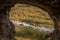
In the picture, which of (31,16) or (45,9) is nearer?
(45,9)

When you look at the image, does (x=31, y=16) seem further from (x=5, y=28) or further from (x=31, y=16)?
(x=5, y=28)

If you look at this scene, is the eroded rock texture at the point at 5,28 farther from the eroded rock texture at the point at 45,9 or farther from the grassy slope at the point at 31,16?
the grassy slope at the point at 31,16

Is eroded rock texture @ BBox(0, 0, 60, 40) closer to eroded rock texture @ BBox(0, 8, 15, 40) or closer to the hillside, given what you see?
eroded rock texture @ BBox(0, 8, 15, 40)

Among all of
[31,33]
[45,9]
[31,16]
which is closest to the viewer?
[45,9]

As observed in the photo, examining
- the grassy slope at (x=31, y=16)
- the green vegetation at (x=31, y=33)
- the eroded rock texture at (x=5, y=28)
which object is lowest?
the grassy slope at (x=31, y=16)

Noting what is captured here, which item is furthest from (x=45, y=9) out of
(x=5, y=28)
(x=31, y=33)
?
(x=31, y=33)

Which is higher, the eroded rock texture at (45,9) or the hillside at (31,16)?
the eroded rock texture at (45,9)

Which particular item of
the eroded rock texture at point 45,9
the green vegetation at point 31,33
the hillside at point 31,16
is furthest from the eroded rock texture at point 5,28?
the hillside at point 31,16

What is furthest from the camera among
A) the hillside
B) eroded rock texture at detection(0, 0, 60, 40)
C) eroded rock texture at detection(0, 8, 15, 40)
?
the hillside

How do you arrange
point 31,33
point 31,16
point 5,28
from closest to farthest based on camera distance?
point 5,28 < point 31,33 < point 31,16

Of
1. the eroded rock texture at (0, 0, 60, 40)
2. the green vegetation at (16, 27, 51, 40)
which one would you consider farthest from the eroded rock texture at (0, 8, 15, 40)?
the green vegetation at (16, 27, 51, 40)

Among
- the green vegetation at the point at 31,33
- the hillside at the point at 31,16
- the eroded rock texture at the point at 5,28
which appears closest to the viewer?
the eroded rock texture at the point at 5,28

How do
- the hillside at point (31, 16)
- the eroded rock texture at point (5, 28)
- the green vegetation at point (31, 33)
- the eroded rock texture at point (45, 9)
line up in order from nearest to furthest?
the eroded rock texture at point (45, 9), the eroded rock texture at point (5, 28), the green vegetation at point (31, 33), the hillside at point (31, 16)
